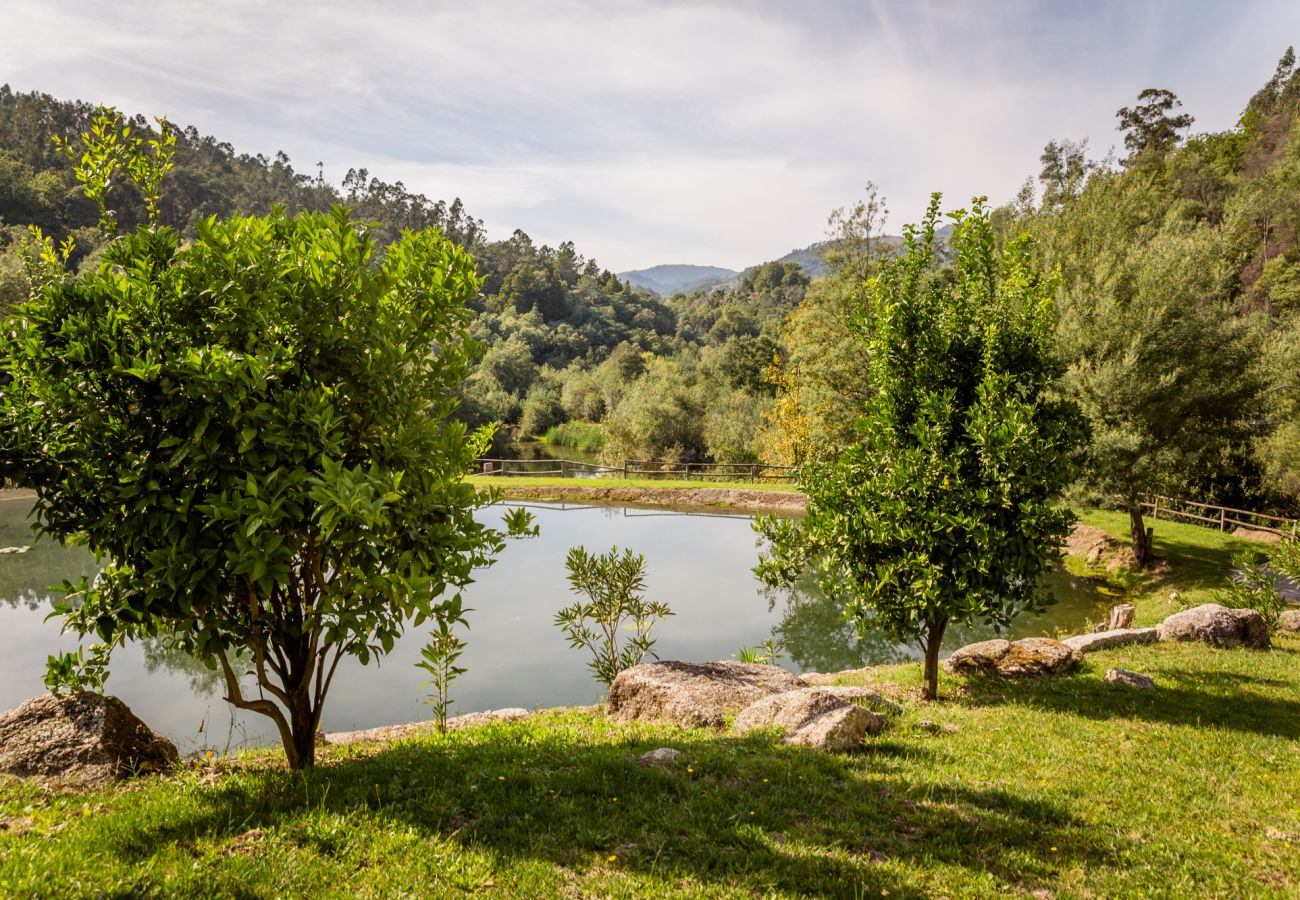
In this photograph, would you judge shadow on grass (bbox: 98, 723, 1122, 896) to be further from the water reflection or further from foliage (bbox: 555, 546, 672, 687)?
the water reflection

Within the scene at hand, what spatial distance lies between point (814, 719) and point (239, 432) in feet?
19.4

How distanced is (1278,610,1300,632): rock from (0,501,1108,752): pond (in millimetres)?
3606

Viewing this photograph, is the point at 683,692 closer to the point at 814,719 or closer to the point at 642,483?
the point at 814,719

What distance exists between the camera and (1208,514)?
→ 25469 millimetres

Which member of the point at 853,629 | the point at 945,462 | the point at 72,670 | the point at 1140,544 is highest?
the point at 945,462

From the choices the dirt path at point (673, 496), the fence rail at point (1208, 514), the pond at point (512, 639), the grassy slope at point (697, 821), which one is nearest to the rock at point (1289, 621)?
the pond at point (512, 639)

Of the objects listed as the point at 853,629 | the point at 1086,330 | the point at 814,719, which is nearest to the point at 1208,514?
the point at 1086,330

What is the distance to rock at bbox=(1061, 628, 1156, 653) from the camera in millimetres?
11891

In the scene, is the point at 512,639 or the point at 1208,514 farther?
the point at 1208,514

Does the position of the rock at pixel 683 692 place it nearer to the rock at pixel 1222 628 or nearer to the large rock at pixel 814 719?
the large rock at pixel 814 719

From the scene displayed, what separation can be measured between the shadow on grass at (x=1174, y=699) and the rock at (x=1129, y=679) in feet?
0.33

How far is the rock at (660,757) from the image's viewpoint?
5.96m

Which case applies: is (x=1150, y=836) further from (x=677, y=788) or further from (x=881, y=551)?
(x=881, y=551)

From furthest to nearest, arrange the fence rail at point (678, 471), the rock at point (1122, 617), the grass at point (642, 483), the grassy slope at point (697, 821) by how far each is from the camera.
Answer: the fence rail at point (678, 471) → the grass at point (642, 483) → the rock at point (1122, 617) → the grassy slope at point (697, 821)
